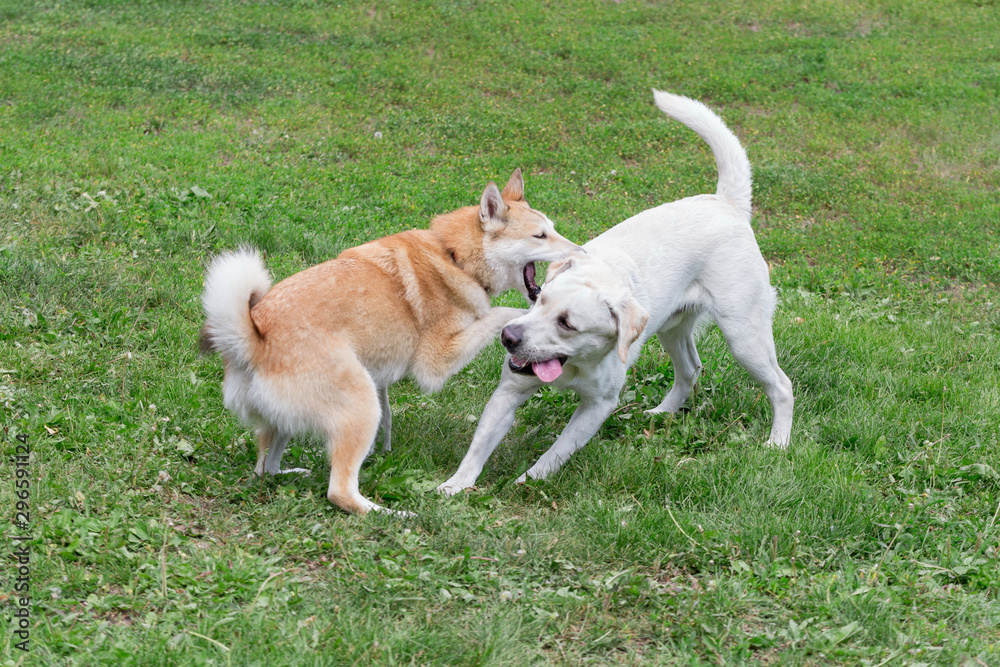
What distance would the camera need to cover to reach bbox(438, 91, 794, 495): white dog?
13.7 ft

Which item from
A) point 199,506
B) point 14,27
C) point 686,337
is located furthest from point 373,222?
point 14,27

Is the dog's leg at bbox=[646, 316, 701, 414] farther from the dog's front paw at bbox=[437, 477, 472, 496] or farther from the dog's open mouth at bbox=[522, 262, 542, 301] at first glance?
the dog's front paw at bbox=[437, 477, 472, 496]

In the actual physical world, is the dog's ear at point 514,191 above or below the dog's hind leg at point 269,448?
above

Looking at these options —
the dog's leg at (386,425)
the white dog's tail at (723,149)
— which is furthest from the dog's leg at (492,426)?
the white dog's tail at (723,149)

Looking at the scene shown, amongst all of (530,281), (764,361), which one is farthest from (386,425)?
(764,361)

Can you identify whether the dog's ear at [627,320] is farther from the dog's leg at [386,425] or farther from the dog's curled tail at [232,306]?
the dog's curled tail at [232,306]

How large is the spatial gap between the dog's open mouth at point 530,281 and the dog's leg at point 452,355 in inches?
16.8

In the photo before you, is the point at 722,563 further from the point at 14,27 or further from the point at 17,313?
the point at 14,27

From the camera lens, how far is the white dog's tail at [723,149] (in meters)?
5.30

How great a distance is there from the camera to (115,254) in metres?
6.34

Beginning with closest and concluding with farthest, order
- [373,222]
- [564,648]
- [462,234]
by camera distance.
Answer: [564,648] < [462,234] < [373,222]

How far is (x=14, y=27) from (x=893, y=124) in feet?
48.5

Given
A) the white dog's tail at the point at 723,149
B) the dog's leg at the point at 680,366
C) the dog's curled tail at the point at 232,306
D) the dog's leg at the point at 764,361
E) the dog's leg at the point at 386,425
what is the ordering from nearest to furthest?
the dog's curled tail at the point at 232,306, the dog's leg at the point at 386,425, the dog's leg at the point at 764,361, the white dog's tail at the point at 723,149, the dog's leg at the point at 680,366

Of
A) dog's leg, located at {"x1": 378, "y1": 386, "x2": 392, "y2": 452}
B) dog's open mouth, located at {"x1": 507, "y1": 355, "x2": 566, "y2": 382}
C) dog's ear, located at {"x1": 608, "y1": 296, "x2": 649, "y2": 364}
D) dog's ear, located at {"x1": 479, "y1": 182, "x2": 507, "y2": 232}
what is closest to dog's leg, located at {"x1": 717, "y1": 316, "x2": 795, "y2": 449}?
dog's ear, located at {"x1": 608, "y1": 296, "x2": 649, "y2": 364}
